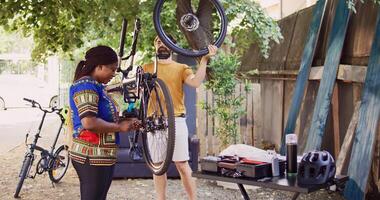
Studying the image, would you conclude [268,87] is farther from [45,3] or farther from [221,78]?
[45,3]

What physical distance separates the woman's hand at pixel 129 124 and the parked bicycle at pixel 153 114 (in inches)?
6.5

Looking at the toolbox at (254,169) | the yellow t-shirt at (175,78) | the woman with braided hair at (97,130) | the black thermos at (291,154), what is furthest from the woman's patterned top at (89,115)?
the yellow t-shirt at (175,78)

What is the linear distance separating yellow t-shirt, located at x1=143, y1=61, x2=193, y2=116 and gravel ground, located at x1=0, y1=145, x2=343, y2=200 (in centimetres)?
165

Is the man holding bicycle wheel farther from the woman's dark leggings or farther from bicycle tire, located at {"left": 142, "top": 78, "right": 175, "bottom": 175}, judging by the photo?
the woman's dark leggings

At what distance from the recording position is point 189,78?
13.6 feet

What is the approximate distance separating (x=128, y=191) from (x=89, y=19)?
7.14 ft

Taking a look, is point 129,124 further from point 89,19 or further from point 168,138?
point 89,19

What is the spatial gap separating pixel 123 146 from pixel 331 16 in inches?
117

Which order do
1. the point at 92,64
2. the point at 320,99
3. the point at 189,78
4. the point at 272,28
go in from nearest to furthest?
the point at 92,64 < the point at 189,78 < the point at 320,99 < the point at 272,28

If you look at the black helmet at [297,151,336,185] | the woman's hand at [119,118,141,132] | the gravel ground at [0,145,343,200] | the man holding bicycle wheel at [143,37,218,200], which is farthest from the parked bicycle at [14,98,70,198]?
the black helmet at [297,151,336,185]

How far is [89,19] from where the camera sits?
246 inches

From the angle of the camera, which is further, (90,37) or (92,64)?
(90,37)

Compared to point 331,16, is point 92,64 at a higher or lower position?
lower

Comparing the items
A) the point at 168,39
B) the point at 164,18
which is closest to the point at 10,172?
the point at 164,18
